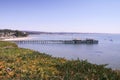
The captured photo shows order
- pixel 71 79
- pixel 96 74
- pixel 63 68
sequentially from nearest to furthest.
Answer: pixel 71 79 < pixel 96 74 < pixel 63 68

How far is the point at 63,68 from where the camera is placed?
11336 mm

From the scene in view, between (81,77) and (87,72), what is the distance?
1223 millimetres

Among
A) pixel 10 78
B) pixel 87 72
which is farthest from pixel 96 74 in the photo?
pixel 10 78

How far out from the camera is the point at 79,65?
39.3ft

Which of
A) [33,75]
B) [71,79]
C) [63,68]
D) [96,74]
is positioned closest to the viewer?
[71,79]

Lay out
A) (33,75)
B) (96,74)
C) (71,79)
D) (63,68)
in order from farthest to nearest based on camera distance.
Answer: (63,68), (96,74), (33,75), (71,79)

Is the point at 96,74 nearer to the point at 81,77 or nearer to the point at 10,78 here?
the point at 81,77

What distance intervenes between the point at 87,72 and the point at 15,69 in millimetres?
3009

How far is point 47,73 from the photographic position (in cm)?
1007

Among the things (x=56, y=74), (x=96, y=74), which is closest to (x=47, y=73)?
(x=56, y=74)

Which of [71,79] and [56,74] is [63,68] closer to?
[56,74]

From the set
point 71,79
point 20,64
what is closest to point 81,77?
point 71,79

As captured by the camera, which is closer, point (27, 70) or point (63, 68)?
point (27, 70)

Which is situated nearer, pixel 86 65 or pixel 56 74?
pixel 56 74
